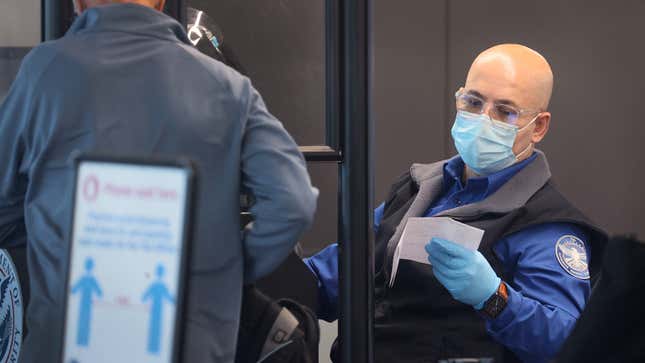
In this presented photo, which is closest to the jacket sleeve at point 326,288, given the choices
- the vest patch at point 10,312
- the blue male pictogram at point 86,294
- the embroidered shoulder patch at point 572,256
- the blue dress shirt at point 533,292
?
the blue dress shirt at point 533,292

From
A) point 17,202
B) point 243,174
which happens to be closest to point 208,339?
point 243,174

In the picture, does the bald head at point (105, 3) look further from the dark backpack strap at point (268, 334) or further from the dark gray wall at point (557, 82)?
the dark gray wall at point (557, 82)

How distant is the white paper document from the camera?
216cm

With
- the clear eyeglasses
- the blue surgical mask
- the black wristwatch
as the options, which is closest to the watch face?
the black wristwatch

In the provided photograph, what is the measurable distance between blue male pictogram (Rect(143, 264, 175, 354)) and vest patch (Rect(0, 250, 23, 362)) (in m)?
0.58

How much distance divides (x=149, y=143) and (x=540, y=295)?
1.03 meters

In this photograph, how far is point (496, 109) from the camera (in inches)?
97.7

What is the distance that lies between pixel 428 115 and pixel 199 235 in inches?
92.4

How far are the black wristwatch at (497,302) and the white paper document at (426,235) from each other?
11cm

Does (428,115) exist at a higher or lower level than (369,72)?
lower

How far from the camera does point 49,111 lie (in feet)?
4.80

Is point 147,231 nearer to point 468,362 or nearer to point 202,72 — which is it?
point 468,362

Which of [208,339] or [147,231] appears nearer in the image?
[147,231]

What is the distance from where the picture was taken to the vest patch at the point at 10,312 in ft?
5.19
